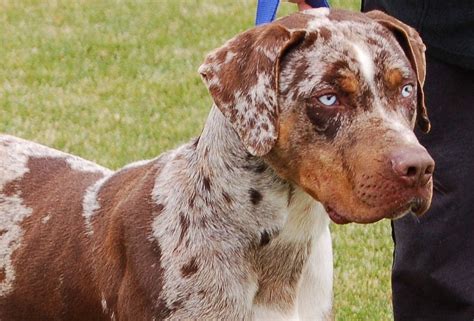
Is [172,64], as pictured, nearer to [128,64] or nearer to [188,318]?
[128,64]

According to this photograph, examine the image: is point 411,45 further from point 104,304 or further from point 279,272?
point 104,304

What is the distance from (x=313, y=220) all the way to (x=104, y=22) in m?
8.33

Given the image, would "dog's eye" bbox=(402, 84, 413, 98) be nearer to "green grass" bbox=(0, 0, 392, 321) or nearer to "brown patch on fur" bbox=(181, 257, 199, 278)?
"brown patch on fur" bbox=(181, 257, 199, 278)

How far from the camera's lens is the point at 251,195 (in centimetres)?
420

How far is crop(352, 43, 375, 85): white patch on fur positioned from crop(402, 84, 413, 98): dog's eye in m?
0.17

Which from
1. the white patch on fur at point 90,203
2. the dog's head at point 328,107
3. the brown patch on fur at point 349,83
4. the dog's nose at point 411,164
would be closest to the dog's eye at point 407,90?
the dog's head at point 328,107

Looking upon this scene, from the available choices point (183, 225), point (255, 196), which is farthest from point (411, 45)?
point (183, 225)

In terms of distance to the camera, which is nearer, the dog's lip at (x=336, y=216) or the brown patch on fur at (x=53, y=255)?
the dog's lip at (x=336, y=216)

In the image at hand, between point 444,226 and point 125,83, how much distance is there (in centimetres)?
574

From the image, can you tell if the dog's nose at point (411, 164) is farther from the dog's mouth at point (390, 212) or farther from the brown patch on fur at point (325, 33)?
the brown patch on fur at point (325, 33)

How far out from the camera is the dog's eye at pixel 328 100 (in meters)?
3.89

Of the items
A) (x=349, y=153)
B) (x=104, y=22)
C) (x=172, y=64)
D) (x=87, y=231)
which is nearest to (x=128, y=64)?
(x=172, y=64)

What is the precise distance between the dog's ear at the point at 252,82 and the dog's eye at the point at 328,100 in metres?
0.16

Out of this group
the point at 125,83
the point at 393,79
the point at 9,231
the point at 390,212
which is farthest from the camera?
the point at 125,83
